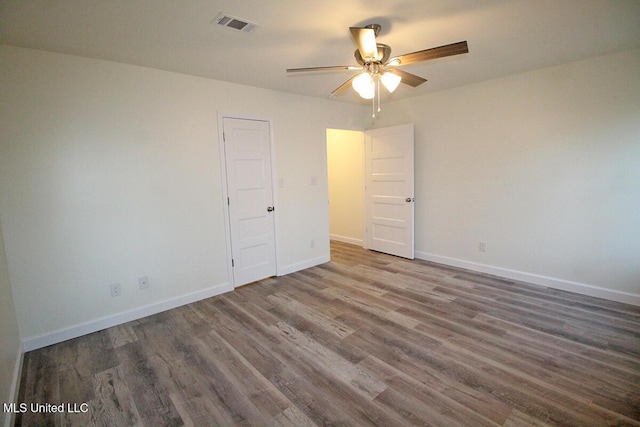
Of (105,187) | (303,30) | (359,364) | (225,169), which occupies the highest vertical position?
(303,30)

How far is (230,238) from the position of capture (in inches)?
146

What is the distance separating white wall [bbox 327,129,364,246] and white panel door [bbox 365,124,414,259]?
0.29 m

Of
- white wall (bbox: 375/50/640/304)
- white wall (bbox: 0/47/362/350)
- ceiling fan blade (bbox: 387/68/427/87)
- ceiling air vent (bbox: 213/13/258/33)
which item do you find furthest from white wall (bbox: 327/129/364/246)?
ceiling air vent (bbox: 213/13/258/33)

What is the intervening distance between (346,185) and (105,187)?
400cm

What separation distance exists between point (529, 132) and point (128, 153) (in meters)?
4.37

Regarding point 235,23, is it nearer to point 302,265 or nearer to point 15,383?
point 15,383

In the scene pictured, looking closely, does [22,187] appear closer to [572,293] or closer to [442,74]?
[442,74]

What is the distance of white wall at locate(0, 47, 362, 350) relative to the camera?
2.47 meters

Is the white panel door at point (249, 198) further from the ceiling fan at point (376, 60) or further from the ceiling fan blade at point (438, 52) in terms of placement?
the ceiling fan blade at point (438, 52)

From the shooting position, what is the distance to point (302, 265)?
4512 millimetres

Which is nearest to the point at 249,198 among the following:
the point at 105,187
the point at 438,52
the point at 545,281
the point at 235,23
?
the point at 105,187

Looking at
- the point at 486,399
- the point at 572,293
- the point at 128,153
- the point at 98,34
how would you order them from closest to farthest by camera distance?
the point at 486,399 < the point at 98,34 < the point at 128,153 < the point at 572,293

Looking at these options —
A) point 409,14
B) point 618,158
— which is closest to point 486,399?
point 409,14

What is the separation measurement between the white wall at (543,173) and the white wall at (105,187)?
8.72ft
